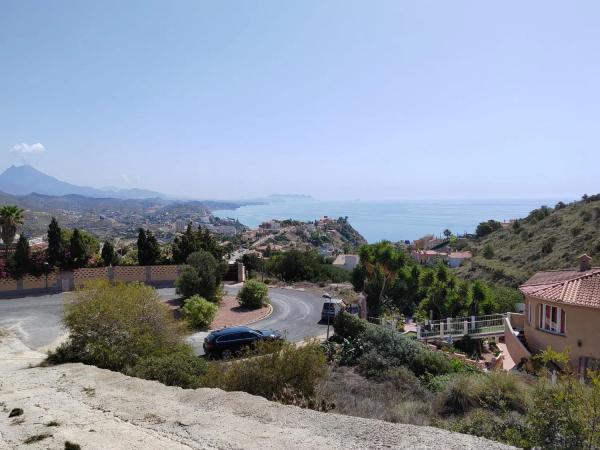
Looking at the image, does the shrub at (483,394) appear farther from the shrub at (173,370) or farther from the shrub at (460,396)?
the shrub at (173,370)

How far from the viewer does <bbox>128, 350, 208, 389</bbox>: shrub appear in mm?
10461

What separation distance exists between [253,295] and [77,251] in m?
12.8

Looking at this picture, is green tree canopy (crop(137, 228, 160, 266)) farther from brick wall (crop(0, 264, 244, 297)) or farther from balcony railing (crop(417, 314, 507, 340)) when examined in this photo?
balcony railing (crop(417, 314, 507, 340))

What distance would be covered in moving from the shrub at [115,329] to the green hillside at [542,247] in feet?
104

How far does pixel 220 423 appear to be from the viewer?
280 inches

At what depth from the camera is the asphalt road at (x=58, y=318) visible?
1933 centimetres

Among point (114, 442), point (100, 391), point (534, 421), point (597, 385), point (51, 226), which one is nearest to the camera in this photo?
point (597, 385)

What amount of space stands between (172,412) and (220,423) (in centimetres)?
116

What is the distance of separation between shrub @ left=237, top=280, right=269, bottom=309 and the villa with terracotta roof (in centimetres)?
1301

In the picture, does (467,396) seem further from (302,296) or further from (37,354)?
(302,296)

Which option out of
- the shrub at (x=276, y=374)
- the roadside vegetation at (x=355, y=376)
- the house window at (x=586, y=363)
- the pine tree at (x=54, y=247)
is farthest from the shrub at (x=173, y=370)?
the pine tree at (x=54, y=247)

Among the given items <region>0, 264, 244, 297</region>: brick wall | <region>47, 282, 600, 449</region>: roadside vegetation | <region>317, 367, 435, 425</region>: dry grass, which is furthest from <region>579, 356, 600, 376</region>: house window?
<region>0, 264, 244, 297</region>: brick wall

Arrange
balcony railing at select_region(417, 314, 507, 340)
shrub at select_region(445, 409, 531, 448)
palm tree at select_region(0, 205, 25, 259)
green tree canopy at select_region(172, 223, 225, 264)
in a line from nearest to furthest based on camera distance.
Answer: shrub at select_region(445, 409, 531, 448) → balcony railing at select_region(417, 314, 507, 340) → palm tree at select_region(0, 205, 25, 259) → green tree canopy at select_region(172, 223, 225, 264)

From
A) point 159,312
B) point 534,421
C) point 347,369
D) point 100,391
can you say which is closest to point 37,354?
point 159,312
